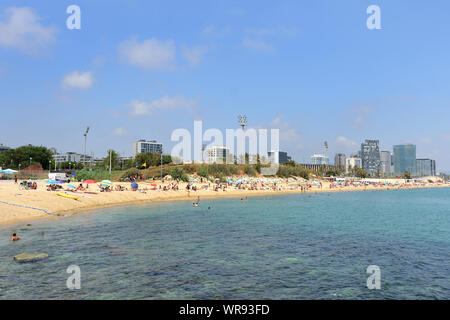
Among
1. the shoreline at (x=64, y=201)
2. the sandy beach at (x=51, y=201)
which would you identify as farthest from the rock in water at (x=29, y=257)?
the sandy beach at (x=51, y=201)

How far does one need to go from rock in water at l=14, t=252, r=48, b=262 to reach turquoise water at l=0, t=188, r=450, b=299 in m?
0.38

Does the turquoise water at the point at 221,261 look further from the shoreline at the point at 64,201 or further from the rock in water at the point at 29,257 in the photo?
the shoreline at the point at 64,201

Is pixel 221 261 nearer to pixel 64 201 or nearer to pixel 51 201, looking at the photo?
pixel 51 201

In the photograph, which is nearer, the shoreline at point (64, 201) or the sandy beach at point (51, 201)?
the shoreline at point (64, 201)

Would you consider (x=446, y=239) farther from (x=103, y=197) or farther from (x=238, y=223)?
(x=103, y=197)

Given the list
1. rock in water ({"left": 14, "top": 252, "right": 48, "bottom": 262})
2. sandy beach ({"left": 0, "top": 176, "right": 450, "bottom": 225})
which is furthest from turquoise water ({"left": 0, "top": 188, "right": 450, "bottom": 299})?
sandy beach ({"left": 0, "top": 176, "right": 450, "bottom": 225})

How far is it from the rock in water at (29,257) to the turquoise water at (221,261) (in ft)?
1.26

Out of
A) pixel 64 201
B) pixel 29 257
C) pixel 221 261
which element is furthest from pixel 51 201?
pixel 221 261

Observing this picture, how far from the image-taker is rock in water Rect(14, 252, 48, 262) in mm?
15000

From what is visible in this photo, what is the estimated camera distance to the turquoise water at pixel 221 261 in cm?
1184

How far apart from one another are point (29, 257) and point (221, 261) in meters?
9.69

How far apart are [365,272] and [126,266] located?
11467 mm

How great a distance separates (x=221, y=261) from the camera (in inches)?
623

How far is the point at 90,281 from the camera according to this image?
12547 millimetres
